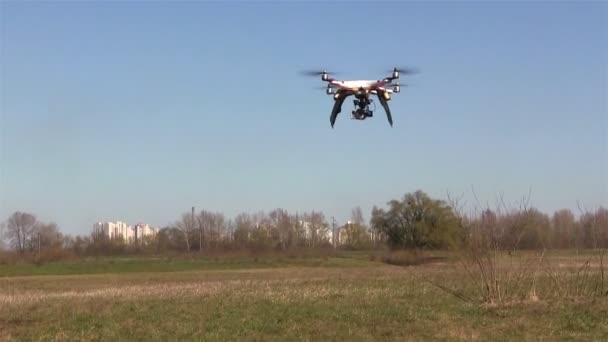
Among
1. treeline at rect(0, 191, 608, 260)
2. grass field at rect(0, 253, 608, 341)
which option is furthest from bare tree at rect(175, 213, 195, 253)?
grass field at rect(0, 253, 608, 341)

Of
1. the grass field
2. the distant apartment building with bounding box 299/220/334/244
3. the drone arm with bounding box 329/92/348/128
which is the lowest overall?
the grass field

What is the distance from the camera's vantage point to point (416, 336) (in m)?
14.3

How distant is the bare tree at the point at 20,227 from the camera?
456 feet

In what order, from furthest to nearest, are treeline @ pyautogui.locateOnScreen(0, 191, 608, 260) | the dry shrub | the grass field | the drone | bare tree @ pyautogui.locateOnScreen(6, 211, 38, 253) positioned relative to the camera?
1. bare tree @ pyautogui.locateOnScreen(6, 211, 38, 253)
2. treeline @ pyautogui.locateOnScreen(0, 191, 608, 260)
3. the dry shrub
4. the grass field
5. the drone

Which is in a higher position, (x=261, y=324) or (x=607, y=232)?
(x=607, y=232)

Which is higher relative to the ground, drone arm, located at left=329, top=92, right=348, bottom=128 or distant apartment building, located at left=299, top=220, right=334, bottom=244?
drone arm, located at left=329, top=92, right=348, bottom=128

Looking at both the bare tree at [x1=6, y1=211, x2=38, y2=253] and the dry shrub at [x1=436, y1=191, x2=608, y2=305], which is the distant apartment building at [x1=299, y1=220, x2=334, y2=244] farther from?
the dry shrub at [x1=436, y1=191, x2=608, y2=305]

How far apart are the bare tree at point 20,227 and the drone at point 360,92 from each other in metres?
136

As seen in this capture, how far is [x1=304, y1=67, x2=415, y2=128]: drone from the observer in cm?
1094

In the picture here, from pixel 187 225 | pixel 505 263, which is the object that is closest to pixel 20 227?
pixel 187 225

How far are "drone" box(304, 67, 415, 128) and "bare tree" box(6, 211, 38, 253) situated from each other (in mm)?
136264

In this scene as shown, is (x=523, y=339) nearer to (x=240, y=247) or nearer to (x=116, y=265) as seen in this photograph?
(x=116, y=265)

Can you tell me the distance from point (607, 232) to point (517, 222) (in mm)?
2494

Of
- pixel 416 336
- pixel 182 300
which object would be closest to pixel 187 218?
pixel 182 300
